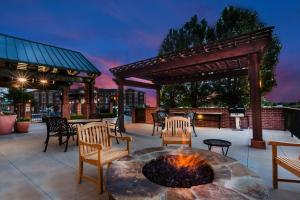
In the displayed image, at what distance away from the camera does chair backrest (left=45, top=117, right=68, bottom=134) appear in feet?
17.5

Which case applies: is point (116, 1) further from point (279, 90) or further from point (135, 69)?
point (279, 90)

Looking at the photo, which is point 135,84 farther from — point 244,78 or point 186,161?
point 244,78

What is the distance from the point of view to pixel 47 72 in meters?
9.53

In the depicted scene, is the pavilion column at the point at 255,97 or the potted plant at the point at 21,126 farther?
the potted plant at the point at 21,126

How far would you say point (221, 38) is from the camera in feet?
44.9

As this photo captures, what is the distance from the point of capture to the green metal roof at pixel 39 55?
321 inches

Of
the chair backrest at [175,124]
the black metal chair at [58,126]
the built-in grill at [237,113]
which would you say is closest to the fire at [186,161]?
the chair backrest at [175,124]

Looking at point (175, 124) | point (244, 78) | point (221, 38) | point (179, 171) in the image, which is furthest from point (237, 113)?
point (221, 38)

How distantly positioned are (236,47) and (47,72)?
933 centimetres

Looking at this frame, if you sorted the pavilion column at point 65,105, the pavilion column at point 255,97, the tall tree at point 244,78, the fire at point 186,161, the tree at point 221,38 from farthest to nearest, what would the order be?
the tree at point 221,38 < the tall tree at point 244,78 < the pavilion column at point 65,105 < the pavilion column at point 255,97 < the fire at point 186,161

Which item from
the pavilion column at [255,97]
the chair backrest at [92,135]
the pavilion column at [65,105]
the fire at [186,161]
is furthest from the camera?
the pavilion column at [65,105]

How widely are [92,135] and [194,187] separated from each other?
2177 millimetres

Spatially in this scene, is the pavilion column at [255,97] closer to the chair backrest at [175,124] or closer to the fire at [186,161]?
the chair backrest at [175,124]

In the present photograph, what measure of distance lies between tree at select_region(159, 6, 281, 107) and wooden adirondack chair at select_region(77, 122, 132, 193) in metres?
11.2
